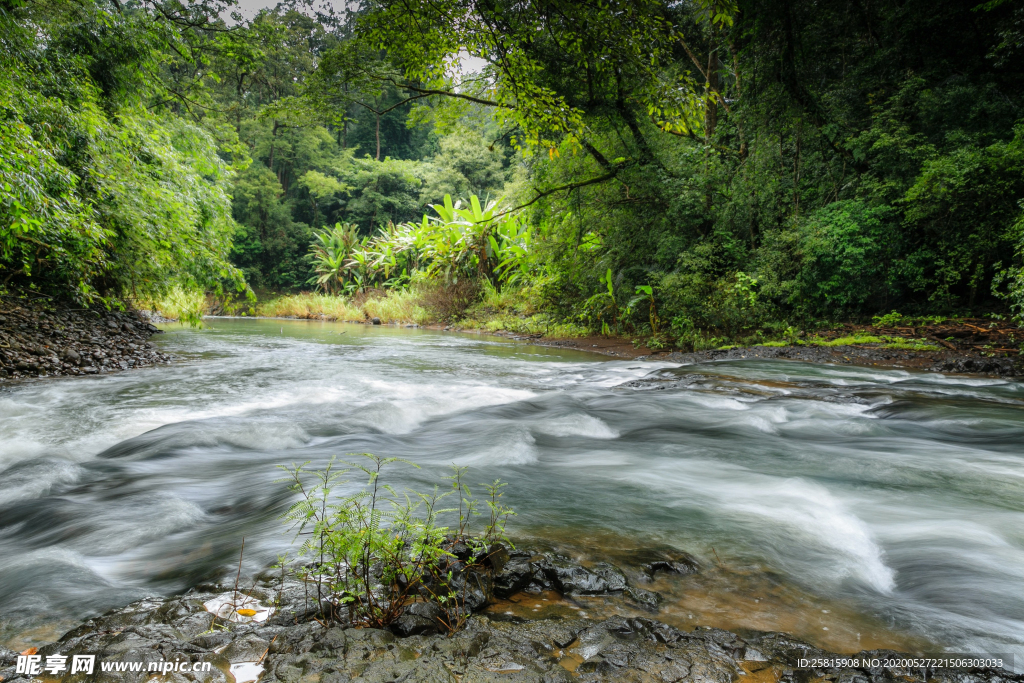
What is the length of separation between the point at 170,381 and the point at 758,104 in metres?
10.8

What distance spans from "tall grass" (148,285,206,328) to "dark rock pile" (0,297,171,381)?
0.82m

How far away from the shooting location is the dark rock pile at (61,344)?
6.54 metres

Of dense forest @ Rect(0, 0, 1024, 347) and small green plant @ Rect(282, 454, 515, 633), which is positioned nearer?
small green plant @ Rect(282, 454, 515, 633)

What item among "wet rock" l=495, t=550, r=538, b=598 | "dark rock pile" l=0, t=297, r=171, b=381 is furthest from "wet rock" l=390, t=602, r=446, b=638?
"dark rock pile" l=0, t=297, r=171, b=381

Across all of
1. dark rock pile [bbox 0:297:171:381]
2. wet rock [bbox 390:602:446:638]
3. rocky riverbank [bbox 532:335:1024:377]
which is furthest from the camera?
rocky riverbank [bbox 532:335:1024:377]

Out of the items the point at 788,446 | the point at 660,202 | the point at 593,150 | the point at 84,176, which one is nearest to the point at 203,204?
the point at 84,176

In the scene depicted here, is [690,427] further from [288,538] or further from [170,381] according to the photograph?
[170,381]

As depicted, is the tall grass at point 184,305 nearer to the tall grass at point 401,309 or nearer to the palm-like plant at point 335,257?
the tall grass at point 401,309

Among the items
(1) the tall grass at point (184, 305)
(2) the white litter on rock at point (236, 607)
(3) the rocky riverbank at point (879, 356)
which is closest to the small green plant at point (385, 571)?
(2) the white litter on rock at point (236, 607)

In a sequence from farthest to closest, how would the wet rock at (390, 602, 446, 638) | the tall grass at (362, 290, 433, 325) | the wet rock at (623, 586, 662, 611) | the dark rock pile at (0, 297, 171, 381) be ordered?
the tall grass at (362, 290, 433, 325) → the dark rock pile at (0, 297, 171, 381) → the wet rock at (623, 586, 662, 611) → the wet rock at (390, 602, 446, 638)

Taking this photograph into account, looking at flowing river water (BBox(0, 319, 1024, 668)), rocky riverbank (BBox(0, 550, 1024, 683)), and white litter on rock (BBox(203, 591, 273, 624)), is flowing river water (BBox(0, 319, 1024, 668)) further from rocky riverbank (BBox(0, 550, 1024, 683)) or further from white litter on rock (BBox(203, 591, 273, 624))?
white litter on rock (BBox(203, 591, 273, 624))

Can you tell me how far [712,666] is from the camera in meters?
1.51

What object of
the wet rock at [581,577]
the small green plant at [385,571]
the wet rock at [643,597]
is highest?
the small green plant at [385,571]

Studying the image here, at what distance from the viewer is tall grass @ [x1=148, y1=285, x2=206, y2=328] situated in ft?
30.9
